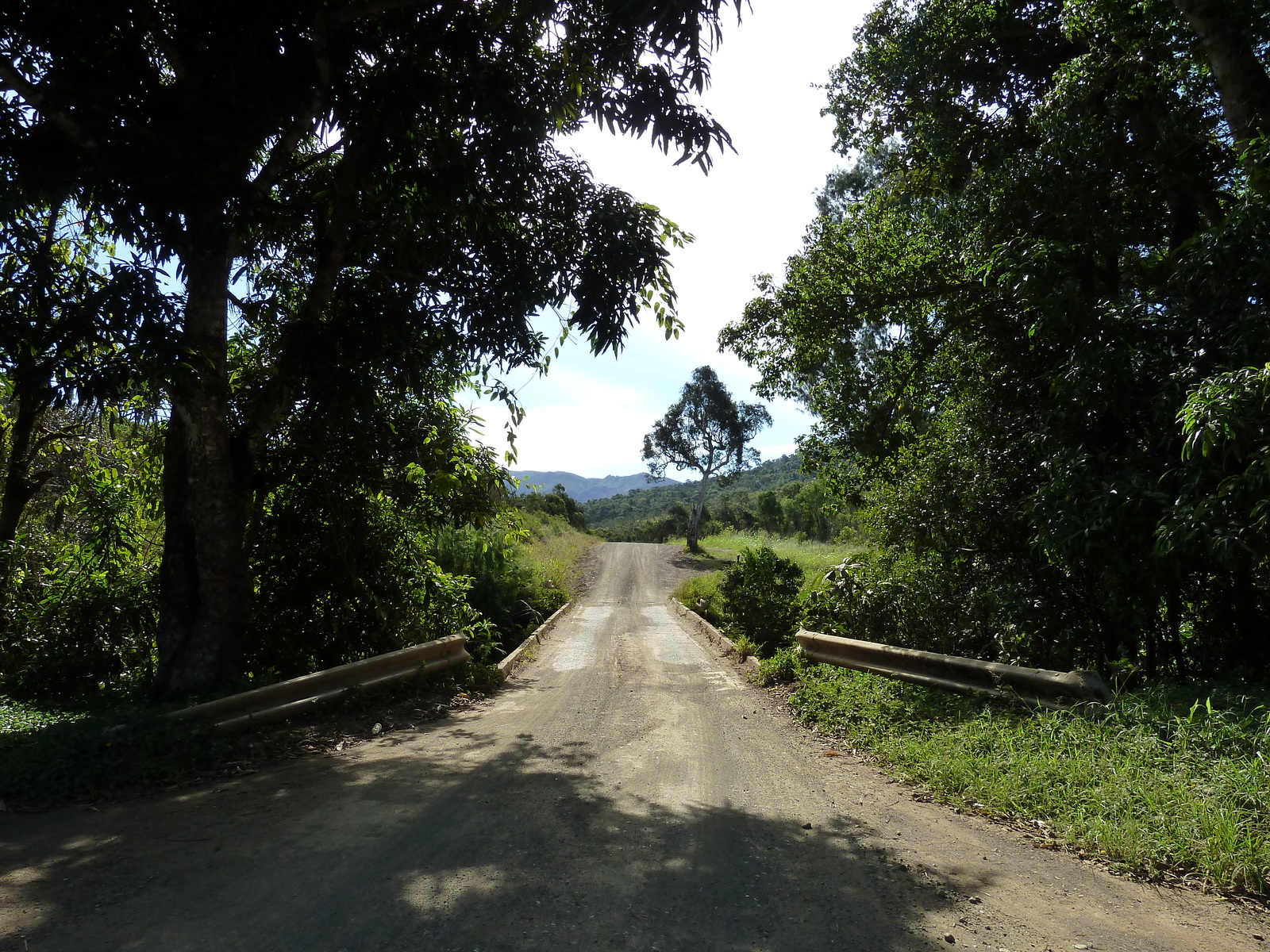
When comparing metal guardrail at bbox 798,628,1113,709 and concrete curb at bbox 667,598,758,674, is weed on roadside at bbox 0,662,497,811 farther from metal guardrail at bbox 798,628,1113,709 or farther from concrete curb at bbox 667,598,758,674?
concrete curb at bbox 667,598,758,674

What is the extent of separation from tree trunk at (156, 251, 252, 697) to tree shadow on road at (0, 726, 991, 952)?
236 centimetres

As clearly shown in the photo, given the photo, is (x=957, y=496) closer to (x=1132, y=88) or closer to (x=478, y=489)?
(x=1132, y=88)

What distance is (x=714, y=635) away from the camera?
48.2 feet

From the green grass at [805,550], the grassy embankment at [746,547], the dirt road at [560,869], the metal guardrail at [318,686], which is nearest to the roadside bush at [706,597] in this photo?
the grassy embankment at [746,547]

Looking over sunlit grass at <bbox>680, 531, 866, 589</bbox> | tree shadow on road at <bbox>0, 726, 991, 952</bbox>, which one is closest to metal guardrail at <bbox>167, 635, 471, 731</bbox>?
tree shadow on road at <bbox>0, 726, 991, 952</bbox>

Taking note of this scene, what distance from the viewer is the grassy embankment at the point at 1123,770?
11.9 ft

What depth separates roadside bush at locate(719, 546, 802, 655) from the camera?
40.7 ft

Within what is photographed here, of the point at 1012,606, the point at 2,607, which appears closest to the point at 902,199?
the point at 1012,606

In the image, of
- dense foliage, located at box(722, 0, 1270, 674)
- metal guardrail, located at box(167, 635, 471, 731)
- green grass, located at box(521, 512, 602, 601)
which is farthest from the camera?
green grass, located at box(521, 512, 602, 601)

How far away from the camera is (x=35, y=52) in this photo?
6070 millimetres

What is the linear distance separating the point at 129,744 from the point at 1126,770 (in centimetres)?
640

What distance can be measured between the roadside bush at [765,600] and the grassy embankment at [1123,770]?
5.47 meters

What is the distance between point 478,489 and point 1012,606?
5.97 meters

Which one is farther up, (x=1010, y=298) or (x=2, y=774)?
(x=1010, y=298)
